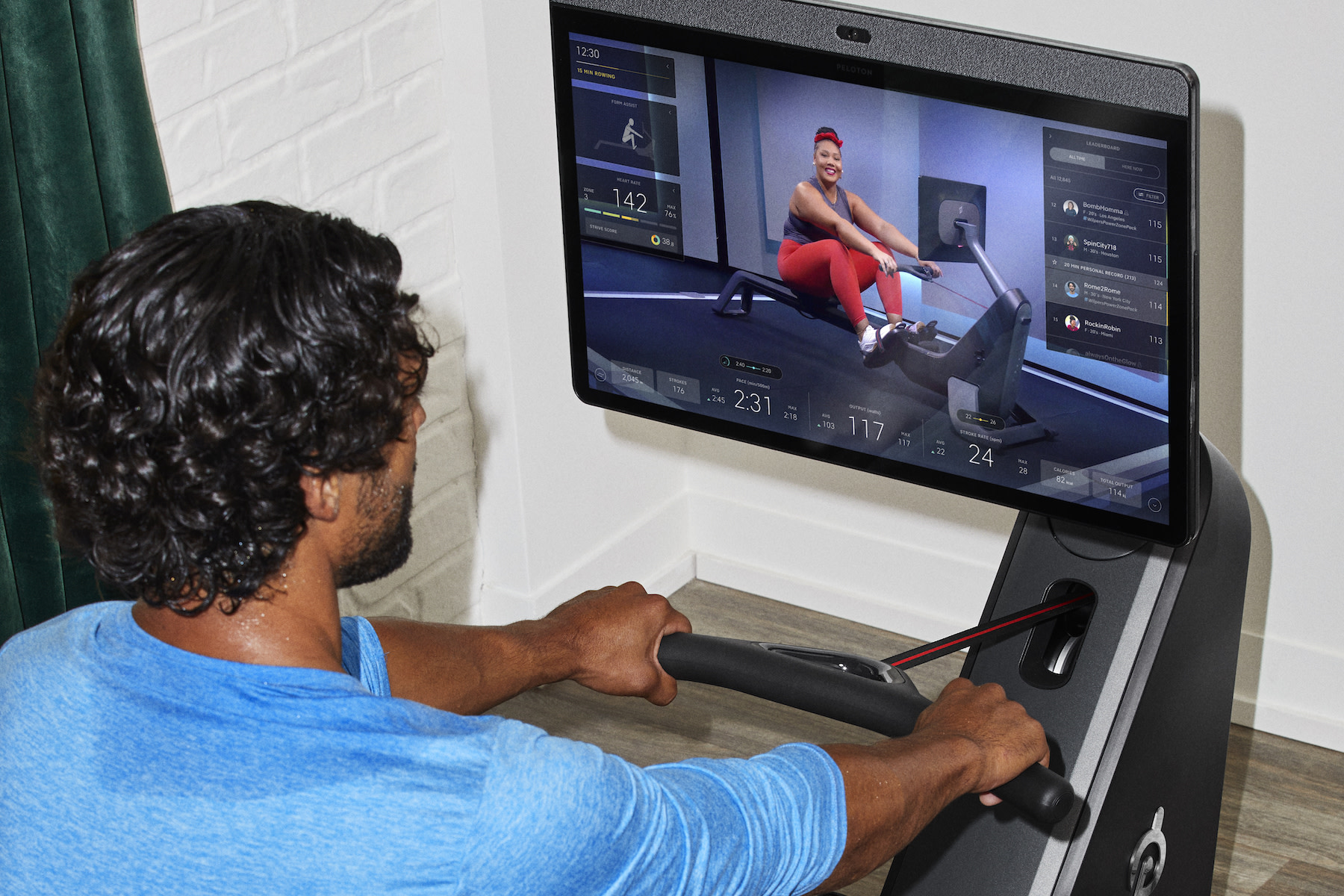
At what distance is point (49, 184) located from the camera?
1.50m

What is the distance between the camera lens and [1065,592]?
4.37 feet

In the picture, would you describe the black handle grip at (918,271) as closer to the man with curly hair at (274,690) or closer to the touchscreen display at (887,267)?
the touchscreen display at (887,267)

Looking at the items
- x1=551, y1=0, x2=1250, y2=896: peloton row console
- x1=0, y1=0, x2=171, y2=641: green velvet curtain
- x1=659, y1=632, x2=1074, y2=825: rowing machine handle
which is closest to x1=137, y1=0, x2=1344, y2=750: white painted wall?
x1=0, y1=0, x2=171, y2=641: green velvet curtain

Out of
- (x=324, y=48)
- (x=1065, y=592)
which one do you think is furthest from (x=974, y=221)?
(x=324, y=48)

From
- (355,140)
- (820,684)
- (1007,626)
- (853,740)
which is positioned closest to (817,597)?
(853,740)

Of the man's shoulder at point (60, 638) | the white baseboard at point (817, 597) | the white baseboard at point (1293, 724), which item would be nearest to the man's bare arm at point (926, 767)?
the man's shoulder at point (60, 638)

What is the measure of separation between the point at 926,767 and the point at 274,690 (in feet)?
1.59

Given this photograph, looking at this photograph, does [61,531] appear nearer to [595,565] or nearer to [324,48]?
[324,48]

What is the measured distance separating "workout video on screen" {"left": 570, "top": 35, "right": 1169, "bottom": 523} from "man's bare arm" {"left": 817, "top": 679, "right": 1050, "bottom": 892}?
0.66 ft

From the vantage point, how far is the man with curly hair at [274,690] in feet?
2.86

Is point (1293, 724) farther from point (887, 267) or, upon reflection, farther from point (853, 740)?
point (887, 267)

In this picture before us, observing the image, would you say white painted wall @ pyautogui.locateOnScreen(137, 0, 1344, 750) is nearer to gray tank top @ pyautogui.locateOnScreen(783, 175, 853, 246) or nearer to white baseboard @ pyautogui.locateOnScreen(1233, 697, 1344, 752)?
white baseboard @ pyautogui.locateOnScreen(1233, 697, 1344, 752)

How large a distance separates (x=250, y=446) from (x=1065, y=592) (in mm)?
776

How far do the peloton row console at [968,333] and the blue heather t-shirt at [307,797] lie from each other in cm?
31
